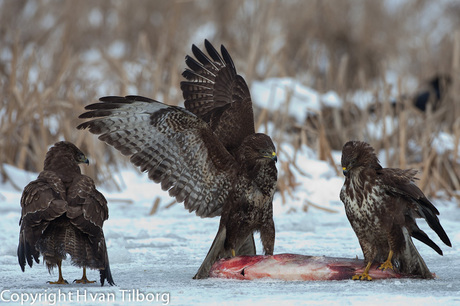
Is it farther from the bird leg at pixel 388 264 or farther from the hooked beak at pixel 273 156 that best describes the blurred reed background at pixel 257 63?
the bird leg at pixel 388 264

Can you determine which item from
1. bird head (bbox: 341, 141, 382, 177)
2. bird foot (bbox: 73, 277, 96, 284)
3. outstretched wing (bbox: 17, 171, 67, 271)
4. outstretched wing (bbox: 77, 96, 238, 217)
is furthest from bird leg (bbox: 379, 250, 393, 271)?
outstretched wing (bbox: 17, 171, 67, 271)

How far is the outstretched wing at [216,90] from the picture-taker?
4957mm

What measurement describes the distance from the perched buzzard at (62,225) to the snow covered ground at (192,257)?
0.46 feet

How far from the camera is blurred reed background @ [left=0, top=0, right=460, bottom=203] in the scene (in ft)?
24.3

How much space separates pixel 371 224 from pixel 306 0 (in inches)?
431

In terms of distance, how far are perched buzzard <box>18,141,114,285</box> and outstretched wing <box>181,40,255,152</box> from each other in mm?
1447

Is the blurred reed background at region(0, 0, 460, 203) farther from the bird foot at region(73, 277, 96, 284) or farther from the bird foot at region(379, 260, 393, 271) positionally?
the bird foot at region(73, 277, 96, 284)

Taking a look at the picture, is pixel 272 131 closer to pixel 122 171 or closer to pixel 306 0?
pixel 122 171

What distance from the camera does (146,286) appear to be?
346 cm

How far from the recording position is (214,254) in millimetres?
4098

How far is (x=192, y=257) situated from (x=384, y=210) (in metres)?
1.30

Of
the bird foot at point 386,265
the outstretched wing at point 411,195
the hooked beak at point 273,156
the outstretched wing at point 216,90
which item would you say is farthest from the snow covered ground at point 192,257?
the outstretched wing at point 216,90

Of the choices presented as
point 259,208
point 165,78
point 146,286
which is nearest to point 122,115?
point 259,208

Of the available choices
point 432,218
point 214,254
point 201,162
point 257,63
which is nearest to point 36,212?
point 214,254
